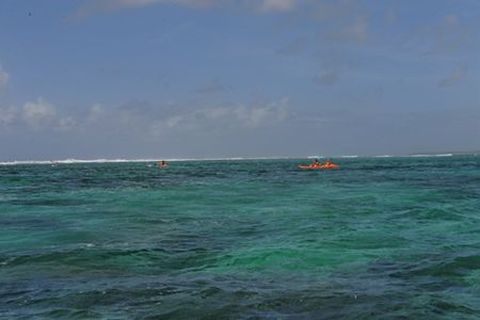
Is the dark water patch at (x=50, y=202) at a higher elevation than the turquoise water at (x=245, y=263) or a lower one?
lower

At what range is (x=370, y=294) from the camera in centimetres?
1105

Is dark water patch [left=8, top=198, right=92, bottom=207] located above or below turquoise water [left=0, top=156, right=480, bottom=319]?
below

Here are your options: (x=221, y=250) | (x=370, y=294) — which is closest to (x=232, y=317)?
(x=370, y=294)

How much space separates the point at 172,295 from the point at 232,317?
1.95m

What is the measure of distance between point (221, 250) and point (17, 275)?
5684 millimetres

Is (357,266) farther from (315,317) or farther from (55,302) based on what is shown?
(55,302)

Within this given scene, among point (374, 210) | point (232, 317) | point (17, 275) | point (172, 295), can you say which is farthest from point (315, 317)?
point (374, 210)

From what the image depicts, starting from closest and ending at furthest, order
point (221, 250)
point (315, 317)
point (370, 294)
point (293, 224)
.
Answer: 1. point (315, 317)
2. point (370, 294)
3. point (221, 250)
4. point (293, 224)

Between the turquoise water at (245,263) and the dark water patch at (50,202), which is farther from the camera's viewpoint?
the dark water patch at (50,202)

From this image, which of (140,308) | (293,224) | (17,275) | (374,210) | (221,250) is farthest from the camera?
(374,210)

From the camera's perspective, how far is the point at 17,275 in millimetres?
13500

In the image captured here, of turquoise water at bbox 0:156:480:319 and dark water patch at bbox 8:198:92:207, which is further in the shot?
dark water patch at bbox 8:198:92:207

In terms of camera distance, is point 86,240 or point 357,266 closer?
point 357,266

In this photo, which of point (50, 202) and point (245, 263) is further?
point (50, 202)
